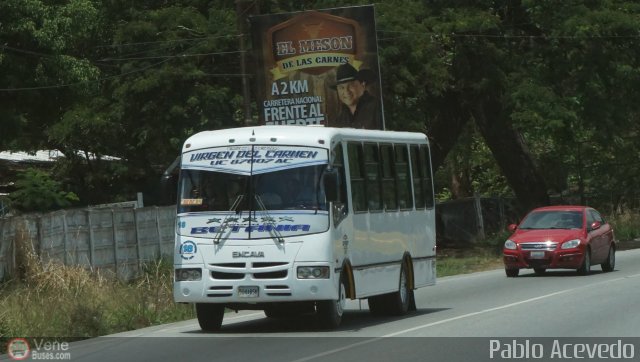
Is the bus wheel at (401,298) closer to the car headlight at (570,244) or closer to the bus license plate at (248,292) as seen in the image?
the bus license plate at (248,292)

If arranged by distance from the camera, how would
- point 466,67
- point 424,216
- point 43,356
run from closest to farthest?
point 43,356, point 424,216, point 466,67

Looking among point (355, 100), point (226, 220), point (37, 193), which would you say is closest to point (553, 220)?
point (355, 100)

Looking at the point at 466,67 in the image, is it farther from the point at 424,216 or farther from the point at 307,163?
the point at 307,163

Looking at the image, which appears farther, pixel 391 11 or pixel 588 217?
Answer: pixel 391 11

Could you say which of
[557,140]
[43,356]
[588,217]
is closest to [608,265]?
[588,217]

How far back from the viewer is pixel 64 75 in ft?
84.8

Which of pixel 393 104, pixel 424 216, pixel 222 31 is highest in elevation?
pixel 222 31

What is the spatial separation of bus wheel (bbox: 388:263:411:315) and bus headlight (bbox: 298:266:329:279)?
3290mm

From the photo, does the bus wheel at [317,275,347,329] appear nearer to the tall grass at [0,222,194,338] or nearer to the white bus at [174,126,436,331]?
the white bus at [174,126,436,331]

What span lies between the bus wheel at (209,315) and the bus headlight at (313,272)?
1508 mm

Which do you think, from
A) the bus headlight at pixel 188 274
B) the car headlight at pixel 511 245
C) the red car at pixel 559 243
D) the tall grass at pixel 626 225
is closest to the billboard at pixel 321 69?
the red car at pixel 559 243

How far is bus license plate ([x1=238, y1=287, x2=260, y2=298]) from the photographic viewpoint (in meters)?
14.9

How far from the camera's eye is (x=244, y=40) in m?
27.5

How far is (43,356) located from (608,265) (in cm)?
1765
